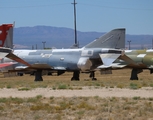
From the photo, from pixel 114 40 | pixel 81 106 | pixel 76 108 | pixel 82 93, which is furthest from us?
pixel 114 40

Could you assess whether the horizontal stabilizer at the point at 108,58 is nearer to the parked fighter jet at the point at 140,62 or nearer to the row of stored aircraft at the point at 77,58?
the row of stored aircraft at the point at 77,58

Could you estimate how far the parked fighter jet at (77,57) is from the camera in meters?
46.9

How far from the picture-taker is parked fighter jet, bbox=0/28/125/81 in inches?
1845

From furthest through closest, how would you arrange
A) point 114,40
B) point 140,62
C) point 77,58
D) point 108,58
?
1. point 140,62
2. point 77,58
3. point 114,40
4. point 108,58

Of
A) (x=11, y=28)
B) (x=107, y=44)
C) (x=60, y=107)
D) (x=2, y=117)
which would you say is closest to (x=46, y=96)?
(x=60, y=107)

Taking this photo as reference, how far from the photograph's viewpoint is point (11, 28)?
43250 millimetres

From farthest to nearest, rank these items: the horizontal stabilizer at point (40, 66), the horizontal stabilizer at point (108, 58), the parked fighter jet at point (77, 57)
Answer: the horizontal stabilizer at point (40, 66) → the parked fighter jet at point (77, 57) → the horizontal stabilizer at point (108, 58)

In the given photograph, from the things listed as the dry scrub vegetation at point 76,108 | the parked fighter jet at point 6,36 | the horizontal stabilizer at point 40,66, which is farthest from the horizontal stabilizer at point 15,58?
the dry scrub vegetation at point 76,108

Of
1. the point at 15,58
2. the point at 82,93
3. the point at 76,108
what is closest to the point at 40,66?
the point at 15,58

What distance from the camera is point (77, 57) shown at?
48844mm

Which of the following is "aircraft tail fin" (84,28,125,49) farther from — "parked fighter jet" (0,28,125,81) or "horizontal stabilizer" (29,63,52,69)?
"horizontal stabilizer" (29,63,52,69)

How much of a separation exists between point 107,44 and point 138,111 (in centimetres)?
2902

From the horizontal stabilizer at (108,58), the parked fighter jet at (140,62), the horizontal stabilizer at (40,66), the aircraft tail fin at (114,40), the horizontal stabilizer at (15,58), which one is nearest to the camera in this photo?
the horizontal stabilizer at (15,58)

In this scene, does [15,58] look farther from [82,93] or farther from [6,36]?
[82,93]
